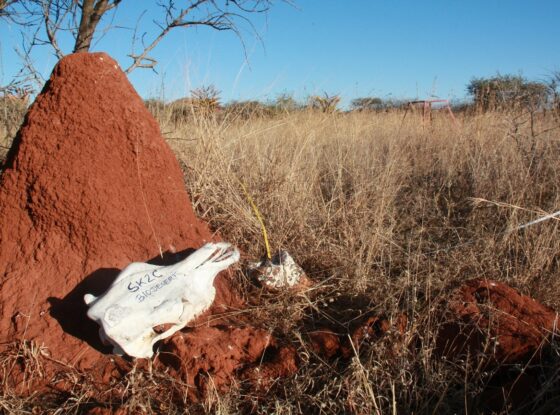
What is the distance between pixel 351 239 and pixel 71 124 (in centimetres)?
163

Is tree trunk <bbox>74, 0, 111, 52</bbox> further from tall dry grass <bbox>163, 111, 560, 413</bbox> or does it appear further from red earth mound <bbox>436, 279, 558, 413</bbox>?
red earth mound <bbox>436, 279, 558, 413</bbox>

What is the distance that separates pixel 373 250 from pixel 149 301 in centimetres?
147

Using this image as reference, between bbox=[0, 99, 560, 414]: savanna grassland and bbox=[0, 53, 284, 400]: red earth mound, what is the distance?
8.4 inches

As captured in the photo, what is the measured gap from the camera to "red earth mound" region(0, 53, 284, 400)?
1.98 meters

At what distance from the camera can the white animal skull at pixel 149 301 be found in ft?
5.90

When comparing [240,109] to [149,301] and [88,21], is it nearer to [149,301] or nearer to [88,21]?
[88,21]

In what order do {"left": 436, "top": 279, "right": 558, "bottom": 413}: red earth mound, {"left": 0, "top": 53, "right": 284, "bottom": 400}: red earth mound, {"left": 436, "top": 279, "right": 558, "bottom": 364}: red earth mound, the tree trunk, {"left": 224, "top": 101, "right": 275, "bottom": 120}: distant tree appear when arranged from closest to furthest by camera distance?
{"left": 436, "top": 279, "right": 558, "bottom": 413}: red earth mound < {"left": 436, "top": 279, "right": 558, "bottom": 364}: red earth mound < {"left": 0, "top": 53, "right": 284, "bottom": 400}: red earth mound < the tree trunk < {"left": 224, "top": 101, "right": 275, "bottom": 120}: distant tree

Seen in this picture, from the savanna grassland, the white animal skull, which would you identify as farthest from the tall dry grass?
the white animal skull

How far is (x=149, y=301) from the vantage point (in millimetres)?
1870

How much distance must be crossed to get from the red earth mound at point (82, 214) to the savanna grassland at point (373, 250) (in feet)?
0.70

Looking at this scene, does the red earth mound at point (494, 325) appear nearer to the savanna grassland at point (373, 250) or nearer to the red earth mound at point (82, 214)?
the savanna grassland at point (373, 250)

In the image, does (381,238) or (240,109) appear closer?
(381,238)

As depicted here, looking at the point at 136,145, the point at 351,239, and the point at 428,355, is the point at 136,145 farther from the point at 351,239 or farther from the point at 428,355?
the point at 428,355

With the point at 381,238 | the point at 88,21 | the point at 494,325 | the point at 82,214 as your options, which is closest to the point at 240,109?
the point at 88,21
